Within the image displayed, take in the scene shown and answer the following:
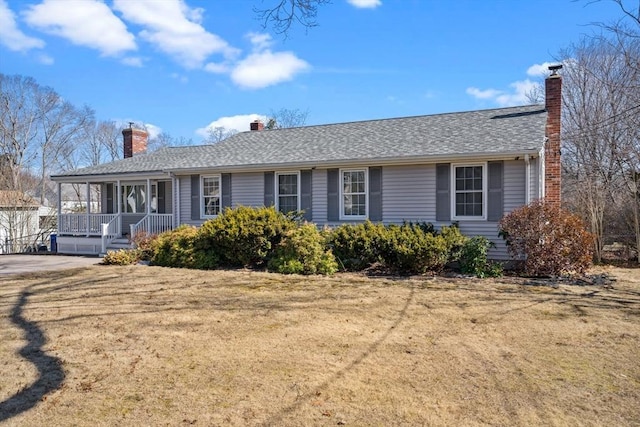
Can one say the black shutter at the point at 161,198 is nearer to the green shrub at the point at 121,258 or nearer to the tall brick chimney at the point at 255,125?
the green shrub at the point at 121,258

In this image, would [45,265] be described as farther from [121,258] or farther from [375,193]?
[375,193]

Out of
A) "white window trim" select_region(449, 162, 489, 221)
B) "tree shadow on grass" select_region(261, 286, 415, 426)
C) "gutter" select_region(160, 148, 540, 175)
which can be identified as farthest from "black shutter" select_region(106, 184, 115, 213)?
"tree shadow on grass" select_region(261, 286, 415, 426)

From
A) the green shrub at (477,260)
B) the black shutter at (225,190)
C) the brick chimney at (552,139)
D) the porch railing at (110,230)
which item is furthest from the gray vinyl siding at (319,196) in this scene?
the porch railing at (110,230)

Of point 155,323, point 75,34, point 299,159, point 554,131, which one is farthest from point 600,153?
point 75,34

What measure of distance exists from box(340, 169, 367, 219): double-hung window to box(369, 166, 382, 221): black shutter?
25 cm

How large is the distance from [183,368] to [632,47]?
1823 cm

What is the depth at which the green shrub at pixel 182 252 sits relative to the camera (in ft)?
40.9

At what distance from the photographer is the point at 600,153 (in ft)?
60.7

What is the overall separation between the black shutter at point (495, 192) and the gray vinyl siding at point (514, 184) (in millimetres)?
103

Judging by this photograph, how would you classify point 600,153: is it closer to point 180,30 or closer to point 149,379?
point 180,30

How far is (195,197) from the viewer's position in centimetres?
1622

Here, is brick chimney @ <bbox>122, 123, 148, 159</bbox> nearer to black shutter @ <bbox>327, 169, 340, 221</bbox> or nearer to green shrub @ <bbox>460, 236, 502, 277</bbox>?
black shutter @ <bbox>327, 169, 340, 221</bbox>

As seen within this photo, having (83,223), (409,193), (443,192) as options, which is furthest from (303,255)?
(83,223)

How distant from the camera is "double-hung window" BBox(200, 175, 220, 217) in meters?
16.1
